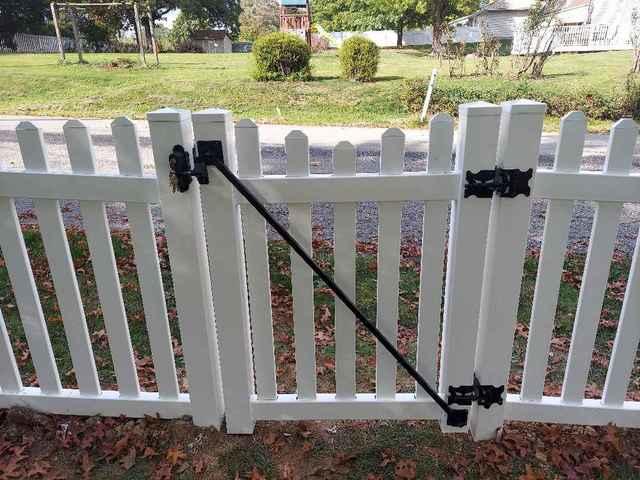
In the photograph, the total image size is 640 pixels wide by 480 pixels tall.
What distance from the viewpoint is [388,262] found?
5.87 feet

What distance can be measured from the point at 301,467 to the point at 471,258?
110 centimetres

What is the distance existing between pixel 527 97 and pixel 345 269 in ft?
38.4

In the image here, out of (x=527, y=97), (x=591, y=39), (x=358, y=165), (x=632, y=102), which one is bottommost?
(x=358, y=165)

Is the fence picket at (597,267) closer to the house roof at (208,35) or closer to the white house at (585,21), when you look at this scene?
the white house at (585,21)

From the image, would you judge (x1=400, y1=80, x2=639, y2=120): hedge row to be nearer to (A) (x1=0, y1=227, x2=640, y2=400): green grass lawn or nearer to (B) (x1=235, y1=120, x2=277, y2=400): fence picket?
(A) (x1=0, y1=227, x2=640, y2=400): green grass lawn

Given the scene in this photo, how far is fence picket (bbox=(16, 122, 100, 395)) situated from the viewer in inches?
66.2

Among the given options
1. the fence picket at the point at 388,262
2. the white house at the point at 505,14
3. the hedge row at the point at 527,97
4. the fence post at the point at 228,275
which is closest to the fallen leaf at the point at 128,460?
the fence post at the point at 228,275

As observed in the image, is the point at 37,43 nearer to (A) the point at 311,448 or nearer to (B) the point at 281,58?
(B) the point at 281,58

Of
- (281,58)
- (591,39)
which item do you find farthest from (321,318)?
(591,39)

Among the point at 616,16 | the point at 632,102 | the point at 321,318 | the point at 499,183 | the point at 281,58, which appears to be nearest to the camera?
the point at 499,183

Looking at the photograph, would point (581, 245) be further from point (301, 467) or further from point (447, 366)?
point (301, 467)

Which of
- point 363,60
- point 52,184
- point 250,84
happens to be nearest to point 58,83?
point 250,84

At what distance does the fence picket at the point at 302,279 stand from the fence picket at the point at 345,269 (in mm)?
109

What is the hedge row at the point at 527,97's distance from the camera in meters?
11.0
